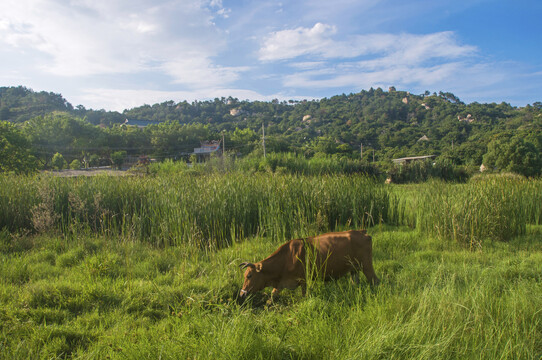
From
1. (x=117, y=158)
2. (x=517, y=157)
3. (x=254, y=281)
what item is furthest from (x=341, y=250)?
(x=517, y=157)

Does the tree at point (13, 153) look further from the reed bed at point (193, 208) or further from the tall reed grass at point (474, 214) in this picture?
the tall reed grass at point (474, 214)

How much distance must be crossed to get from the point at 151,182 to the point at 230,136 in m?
33.8

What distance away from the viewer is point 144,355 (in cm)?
239

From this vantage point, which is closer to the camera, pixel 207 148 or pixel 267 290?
pixel 267 290

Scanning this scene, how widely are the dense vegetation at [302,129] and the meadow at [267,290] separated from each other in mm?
17037

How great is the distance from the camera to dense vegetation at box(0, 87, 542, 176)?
3216 centimetres

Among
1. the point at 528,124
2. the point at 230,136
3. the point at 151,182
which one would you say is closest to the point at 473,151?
the point at 528,124

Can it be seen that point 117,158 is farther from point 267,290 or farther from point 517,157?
point 517,157

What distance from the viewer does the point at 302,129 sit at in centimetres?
6769

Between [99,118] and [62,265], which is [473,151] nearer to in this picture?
[62,265]

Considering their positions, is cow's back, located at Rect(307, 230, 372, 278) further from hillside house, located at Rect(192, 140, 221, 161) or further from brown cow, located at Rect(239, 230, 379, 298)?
hillside house, located at Rect(192, 140, 221, 161)

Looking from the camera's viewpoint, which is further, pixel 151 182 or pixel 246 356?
pixel 151 182

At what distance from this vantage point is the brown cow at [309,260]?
3.50m

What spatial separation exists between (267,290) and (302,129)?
214 feet
